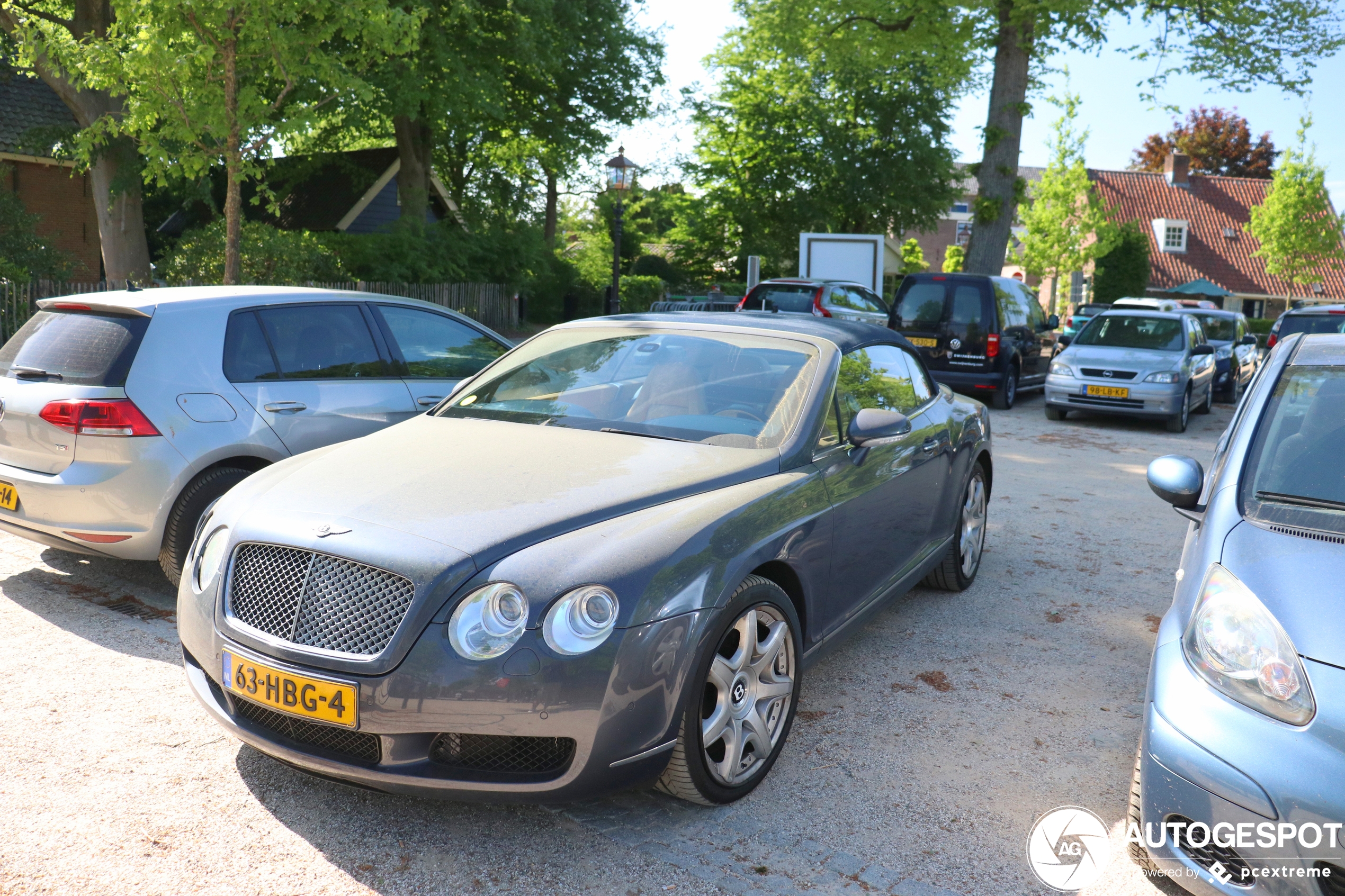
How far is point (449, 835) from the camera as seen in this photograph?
3105mm

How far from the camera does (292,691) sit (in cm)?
290

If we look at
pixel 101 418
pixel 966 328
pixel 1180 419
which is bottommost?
pixel 1180 419

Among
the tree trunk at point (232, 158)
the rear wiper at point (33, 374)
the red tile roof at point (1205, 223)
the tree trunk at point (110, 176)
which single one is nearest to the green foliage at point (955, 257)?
the red tile roof at point (1205, 223)

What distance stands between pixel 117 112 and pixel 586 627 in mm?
16409

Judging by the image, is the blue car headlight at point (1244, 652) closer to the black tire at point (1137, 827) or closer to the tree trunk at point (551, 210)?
the black tire at point (1137, 827)

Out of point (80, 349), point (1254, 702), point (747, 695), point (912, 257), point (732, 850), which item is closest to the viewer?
point (1254, 702)

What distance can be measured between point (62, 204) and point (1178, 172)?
166ft

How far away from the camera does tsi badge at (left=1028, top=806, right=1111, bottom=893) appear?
299 cm

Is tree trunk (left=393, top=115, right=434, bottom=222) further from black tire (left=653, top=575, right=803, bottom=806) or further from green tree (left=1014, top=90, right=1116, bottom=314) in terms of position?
green tree (left=1014, top=90, right=1116, bottom=314)

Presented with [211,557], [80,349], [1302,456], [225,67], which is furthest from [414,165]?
[1302,456]

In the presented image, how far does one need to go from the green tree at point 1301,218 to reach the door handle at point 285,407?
48126 mm

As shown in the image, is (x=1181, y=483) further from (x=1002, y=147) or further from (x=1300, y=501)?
(x=1002, y=147)

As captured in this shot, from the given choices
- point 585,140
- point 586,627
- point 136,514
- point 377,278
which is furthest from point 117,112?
point 586,627

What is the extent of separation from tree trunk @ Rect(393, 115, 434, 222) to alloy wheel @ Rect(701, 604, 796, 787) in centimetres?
2186
